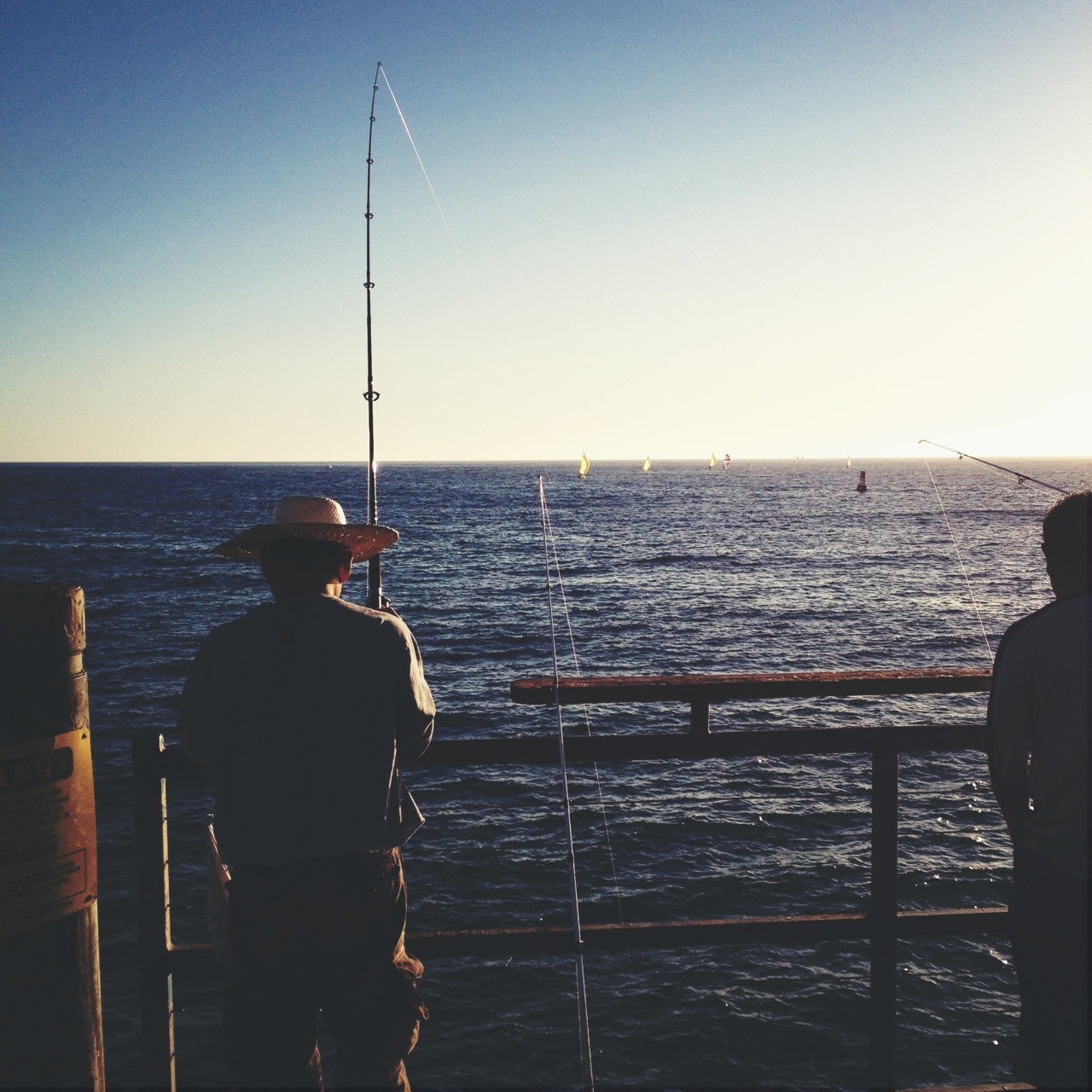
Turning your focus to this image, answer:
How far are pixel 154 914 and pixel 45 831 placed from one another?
1.91ft

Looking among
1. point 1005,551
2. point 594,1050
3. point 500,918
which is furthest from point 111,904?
point 1005,551

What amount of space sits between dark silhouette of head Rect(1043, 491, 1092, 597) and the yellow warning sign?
2900 mm

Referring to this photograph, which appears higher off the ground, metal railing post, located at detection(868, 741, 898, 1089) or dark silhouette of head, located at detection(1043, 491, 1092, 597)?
A: dark silhouette of head, located at detection(1043, 491, 1092, 597)

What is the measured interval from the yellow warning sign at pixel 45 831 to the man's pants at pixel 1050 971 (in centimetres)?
272

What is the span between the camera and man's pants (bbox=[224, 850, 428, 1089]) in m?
2.42

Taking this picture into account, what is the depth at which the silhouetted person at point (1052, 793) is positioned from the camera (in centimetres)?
241

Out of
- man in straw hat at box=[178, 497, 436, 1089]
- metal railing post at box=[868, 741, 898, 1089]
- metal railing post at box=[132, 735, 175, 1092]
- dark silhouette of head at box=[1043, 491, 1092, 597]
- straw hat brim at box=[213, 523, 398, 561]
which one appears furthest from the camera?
metal railing post at box=[868, 741, 898, 1089]

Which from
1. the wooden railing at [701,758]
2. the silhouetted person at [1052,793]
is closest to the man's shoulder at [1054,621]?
the silhouetted person at [1052,793]

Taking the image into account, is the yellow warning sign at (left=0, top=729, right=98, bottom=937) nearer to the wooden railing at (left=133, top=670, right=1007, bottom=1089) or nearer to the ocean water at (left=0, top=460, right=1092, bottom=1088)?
the wooden railing at (left=133, top=670, right=1007, bottom=1089)

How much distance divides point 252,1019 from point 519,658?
22.5 m

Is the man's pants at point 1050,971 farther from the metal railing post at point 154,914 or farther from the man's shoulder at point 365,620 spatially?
the metal railing post at point 154,914

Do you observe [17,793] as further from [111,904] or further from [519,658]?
[519,658]

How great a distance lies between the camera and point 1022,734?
8.23 ft

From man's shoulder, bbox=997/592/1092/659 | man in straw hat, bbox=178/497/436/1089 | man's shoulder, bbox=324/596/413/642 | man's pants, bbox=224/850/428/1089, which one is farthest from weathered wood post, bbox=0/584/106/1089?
man's shoulder, bbox=997/592/1092/659
